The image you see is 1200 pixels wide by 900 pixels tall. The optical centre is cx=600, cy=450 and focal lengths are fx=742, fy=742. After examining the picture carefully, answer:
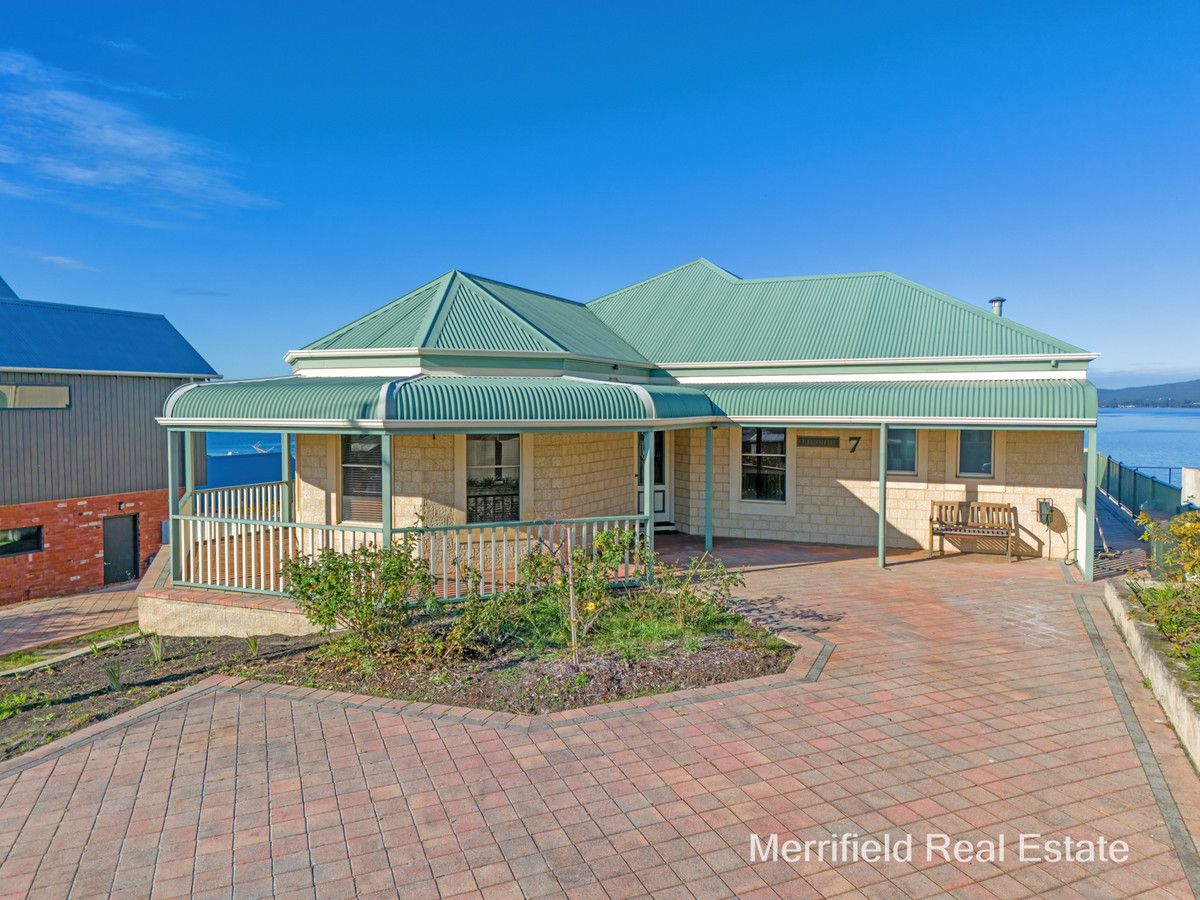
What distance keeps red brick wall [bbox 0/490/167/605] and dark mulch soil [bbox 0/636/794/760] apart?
1246 cm

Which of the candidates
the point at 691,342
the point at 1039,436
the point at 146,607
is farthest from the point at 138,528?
the point at 1039,436

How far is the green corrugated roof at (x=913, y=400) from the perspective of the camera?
11195 millimetres

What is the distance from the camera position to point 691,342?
16109 millimetres

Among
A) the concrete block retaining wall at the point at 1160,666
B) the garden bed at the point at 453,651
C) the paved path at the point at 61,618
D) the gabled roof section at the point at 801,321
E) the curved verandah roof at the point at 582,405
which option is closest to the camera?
the concrete block retaining wall at the point at 1160,666

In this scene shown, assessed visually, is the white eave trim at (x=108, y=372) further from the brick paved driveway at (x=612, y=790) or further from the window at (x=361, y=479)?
the brick paved driveway at (x=612, y=790)

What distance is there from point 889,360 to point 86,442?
66.3 feet

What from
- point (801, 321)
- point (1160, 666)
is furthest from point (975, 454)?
point (1160, 666)

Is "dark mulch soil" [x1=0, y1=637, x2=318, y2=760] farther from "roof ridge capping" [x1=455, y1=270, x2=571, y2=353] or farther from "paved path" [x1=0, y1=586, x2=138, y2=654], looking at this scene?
"roof ridge capping" [x1=455, y1=270, x2=571, y2=353]

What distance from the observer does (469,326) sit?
41.7ft

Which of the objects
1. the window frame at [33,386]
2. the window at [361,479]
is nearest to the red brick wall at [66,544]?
the window frame at [33,386]

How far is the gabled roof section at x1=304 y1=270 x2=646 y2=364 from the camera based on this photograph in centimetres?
1224

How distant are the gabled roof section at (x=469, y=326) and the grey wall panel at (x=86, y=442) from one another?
11.1 meters

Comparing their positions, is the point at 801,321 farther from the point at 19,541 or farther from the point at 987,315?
the point at 19,541

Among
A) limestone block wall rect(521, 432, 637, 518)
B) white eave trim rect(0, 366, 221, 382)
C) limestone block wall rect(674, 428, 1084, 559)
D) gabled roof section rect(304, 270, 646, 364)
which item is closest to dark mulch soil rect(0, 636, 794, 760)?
limestone block wall rect(521, 432, 637, 518)
